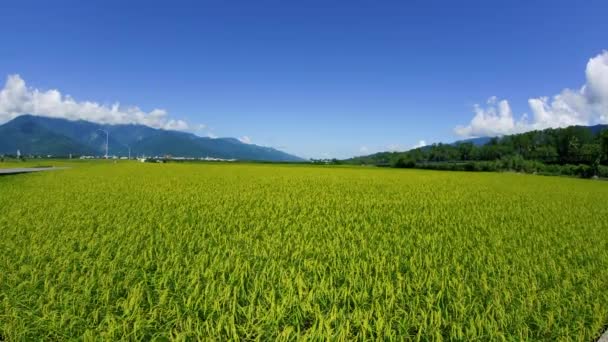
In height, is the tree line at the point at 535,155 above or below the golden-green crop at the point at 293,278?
above

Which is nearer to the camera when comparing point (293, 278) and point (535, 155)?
point (293, 278)

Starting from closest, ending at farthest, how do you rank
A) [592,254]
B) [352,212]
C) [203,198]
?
[592,254], [352,212], [203,198]

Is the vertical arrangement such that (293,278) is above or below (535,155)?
below

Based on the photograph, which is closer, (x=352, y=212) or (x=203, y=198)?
(x=352, y=212)

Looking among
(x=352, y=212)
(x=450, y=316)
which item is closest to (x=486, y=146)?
(x=352, y=212)

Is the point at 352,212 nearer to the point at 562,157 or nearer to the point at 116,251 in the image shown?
the point at 116,251

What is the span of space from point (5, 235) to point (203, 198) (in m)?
9.32

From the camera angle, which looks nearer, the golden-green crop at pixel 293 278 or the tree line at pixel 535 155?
the golden-green crop at pixel 293 278

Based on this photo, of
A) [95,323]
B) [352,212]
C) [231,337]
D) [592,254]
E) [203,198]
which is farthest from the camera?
[203,198]

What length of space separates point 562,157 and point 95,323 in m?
141

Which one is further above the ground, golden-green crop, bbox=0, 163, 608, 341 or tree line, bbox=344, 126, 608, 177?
tree line, bbox=344, 126, 608, 177

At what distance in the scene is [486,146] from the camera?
456ft

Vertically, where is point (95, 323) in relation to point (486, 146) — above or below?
below

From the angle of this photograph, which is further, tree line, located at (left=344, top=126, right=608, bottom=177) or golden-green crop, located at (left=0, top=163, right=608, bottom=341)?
tree line, located at (left=344, top=126, right=608, bottom=177)
